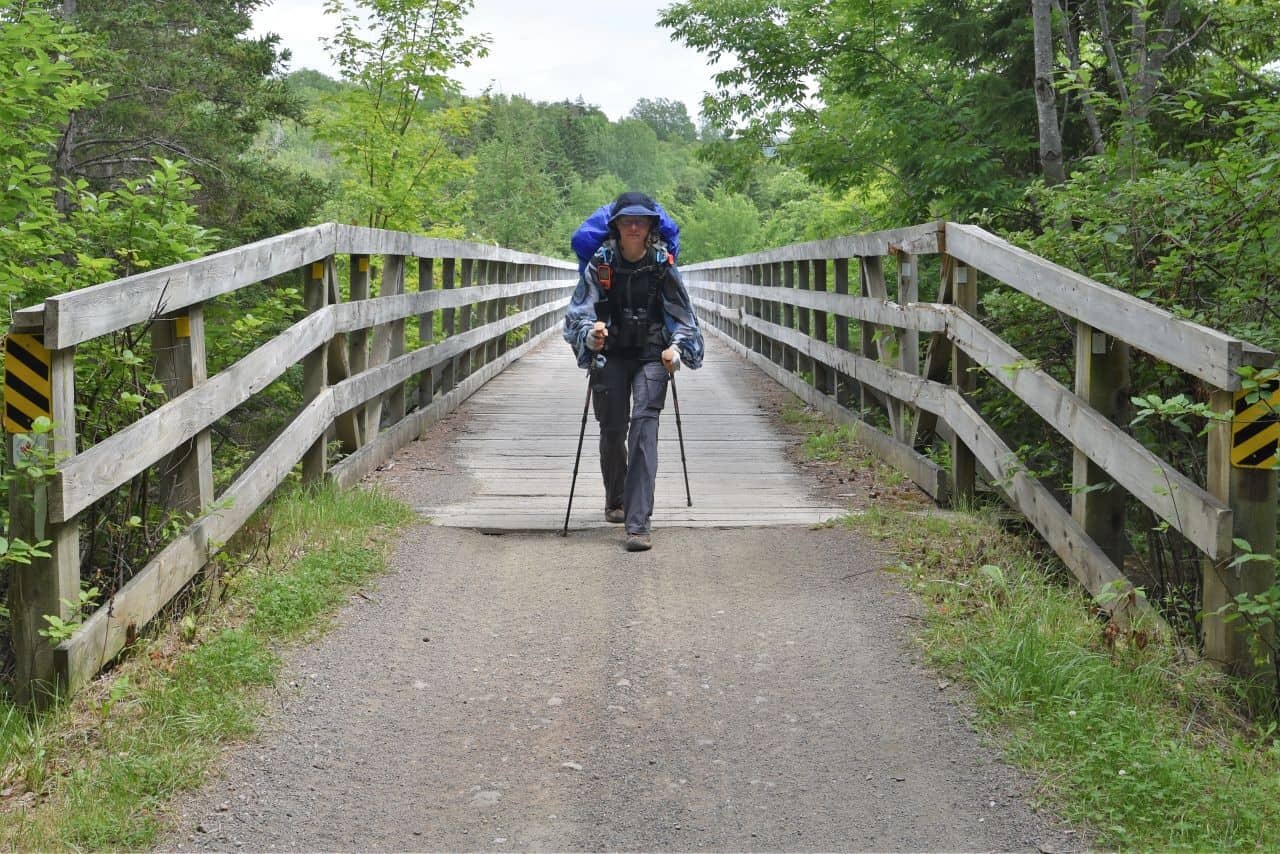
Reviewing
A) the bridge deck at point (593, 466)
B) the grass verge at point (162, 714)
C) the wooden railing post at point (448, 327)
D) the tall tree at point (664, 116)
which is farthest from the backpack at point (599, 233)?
the tall tree at point (664, 116)

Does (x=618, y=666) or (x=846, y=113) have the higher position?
(x=846, y=113)

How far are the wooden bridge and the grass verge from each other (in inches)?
6.1

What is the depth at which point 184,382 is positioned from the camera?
4.85m

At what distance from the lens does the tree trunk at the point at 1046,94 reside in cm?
914

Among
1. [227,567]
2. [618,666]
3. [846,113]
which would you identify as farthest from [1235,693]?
[846,113]

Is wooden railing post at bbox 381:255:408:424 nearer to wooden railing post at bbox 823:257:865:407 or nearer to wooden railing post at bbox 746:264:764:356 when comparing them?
wooden railing post at bbox 823:257:865:407

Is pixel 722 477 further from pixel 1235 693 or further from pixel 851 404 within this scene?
pixel 1235 693

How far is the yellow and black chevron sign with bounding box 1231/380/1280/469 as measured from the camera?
148 inches

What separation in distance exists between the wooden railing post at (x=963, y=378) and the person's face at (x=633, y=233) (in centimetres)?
172

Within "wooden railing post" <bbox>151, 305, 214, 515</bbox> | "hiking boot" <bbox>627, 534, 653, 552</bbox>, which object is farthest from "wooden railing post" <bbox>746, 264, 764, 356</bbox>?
"wooden railing post" <bbox>151, 305, 214, 515</bbox>

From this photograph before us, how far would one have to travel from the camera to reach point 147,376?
16.5 feet

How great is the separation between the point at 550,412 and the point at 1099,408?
7.21 m

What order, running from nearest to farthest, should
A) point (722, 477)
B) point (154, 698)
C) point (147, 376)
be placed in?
point (154, 698)
point (147, 376)
point (722, 477)

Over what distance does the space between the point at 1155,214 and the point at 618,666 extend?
10.2ft
